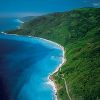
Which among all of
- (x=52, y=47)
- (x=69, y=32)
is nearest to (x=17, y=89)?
(x=52, y=47)

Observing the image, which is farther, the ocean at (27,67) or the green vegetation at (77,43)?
the ocean at (27,67)

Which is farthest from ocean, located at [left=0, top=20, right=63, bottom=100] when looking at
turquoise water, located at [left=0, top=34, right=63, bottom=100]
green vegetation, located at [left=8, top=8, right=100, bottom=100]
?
green vegetation, located at [left=8, top=8, right=100, bottom=100]

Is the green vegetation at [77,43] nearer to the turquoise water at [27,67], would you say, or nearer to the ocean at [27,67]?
the ocean at [27,67]

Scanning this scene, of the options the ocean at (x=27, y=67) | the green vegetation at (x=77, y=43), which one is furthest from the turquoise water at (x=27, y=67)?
the green vegetation at (x=77, y=43)

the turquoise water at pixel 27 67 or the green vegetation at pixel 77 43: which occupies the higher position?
the green vegetation at pixel 77 43

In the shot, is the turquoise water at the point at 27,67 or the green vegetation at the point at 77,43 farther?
the turquoise water at the point at 27,67

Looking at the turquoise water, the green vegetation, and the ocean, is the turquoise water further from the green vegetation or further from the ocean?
the green vegetation

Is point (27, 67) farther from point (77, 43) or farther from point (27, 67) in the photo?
point (77, 43)

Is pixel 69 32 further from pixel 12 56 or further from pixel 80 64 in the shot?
pixel 80 64
